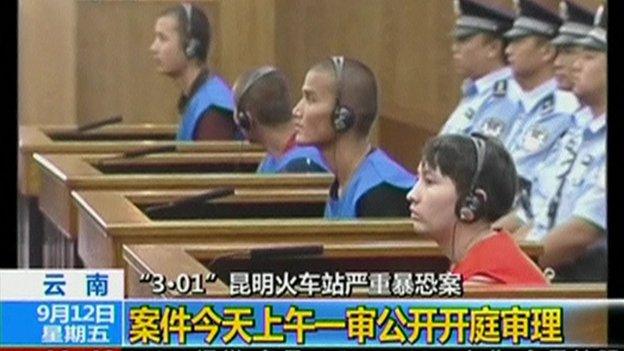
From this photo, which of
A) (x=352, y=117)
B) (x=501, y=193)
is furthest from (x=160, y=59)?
(x=501, y=193)

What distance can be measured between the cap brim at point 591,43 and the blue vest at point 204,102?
64 cm

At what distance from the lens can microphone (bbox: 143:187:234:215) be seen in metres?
2.16

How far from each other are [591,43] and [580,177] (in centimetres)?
24

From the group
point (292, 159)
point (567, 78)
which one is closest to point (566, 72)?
point (567, 78)

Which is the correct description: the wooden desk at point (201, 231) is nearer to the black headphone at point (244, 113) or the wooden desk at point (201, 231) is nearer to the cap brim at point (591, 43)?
the black headphone at point (244, 113)

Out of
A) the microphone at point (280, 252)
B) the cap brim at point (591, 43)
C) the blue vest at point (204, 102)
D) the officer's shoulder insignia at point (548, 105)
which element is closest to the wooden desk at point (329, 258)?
the microphone at point (280, 252)

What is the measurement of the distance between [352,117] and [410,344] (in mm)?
421

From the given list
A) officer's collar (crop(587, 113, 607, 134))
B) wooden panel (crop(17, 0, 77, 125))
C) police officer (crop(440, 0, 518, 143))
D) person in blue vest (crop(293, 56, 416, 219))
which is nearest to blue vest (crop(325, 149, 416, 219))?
person in blue vest (crop(293, 56, 416, 219))

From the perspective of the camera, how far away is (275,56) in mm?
2160

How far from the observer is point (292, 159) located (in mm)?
2188

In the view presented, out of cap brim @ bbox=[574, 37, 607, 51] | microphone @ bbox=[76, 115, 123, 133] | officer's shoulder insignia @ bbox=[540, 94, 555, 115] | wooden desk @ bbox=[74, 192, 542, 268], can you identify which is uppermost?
cap brim @ bbox=[574, 37, 607, 51]

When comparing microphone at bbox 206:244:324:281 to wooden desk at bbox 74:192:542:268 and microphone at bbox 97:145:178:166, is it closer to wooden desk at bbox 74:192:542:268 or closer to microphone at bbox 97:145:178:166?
wooden desk at bbox 74:192:542:268

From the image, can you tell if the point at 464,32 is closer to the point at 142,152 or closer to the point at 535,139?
the point at 535,139

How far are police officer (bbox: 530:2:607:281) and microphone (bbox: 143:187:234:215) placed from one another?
0.56 meters
